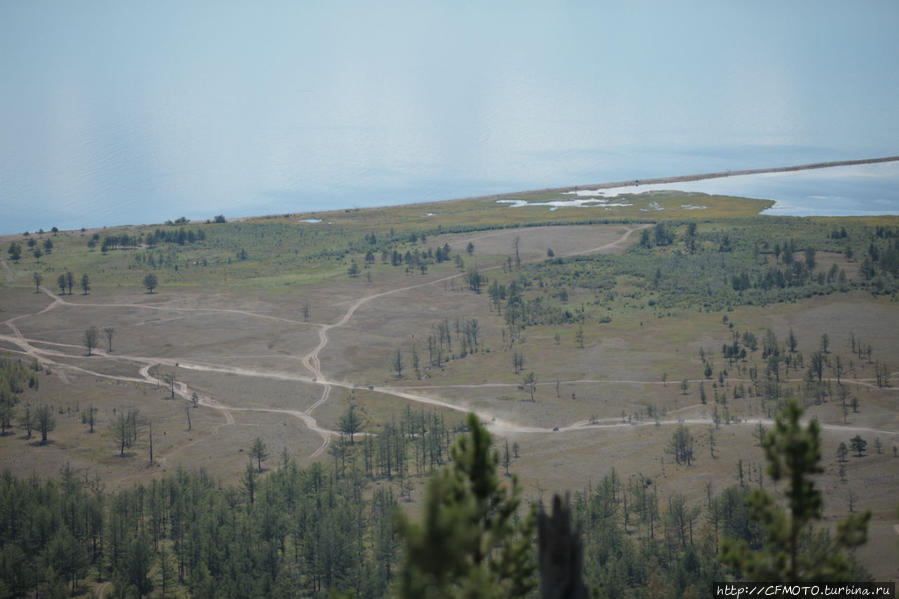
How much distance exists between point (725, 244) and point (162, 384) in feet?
260

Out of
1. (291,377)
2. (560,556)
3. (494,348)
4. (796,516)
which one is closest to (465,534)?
(560,556)

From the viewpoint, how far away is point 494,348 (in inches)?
3351

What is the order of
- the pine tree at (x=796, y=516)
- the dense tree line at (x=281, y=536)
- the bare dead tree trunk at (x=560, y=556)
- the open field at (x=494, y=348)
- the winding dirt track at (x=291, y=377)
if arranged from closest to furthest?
the bare dead tree trunk at (x=560, y=556) → the pine tree at (x=796, y=516) → the dense tree line at (x=281, y=536) → the open field at (x=494, y=348) → the winding dirt track at (x=291, y=377)

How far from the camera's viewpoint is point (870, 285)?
306 ft

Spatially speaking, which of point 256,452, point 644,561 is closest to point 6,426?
point 256,452

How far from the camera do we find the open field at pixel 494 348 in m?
60.1

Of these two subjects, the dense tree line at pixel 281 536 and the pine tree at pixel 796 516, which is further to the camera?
the dense tree line at pixel 281 536

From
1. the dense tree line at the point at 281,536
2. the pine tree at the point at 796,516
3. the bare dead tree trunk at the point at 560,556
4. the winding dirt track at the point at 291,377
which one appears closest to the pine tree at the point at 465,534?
the bare dead tree trunk at the point at 560,556

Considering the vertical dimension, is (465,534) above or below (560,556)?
above

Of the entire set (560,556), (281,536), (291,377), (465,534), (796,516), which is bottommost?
(281,536)

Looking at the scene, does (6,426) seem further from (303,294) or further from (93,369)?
(303,294)

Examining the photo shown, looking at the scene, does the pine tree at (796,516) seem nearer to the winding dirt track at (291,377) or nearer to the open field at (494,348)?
the open field at (494,348)

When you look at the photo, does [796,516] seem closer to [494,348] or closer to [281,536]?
[281,536]

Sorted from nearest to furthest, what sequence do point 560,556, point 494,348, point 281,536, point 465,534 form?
1. point 465,534
2. point 560,556
3. point 281,536
4. point 494,348
